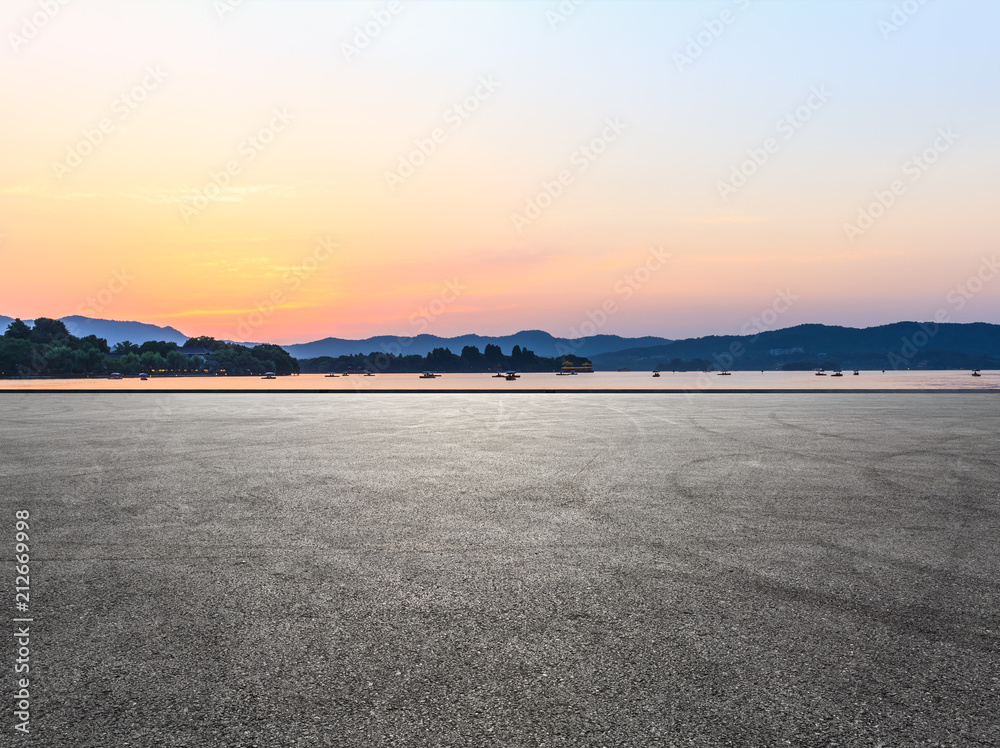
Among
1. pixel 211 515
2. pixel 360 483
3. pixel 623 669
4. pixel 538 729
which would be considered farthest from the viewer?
pixel 360 483

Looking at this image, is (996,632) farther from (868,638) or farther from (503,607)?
(503,607)

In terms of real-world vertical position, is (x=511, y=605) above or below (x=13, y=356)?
below

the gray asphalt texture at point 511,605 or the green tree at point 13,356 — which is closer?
the gray asphalt texture at point 511,605

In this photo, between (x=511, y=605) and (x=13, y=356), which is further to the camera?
(x=13, y=356)

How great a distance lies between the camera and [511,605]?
566 centimetres

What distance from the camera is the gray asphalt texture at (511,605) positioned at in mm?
3861

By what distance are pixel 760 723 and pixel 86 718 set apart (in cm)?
362

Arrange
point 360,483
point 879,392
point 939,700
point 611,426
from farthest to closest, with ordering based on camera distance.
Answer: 1. point 879,392
2. point 611,426
3. point 360,483
4. point 939,700

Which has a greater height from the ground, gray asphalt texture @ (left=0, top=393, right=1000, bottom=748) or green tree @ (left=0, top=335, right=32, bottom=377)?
green tree @ (left=0, top=335, right=32, bottom=377)

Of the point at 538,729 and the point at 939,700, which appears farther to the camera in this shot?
the point at 939,700

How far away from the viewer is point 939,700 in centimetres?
407

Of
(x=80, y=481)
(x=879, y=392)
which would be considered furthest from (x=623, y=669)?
(x=879, y=392)

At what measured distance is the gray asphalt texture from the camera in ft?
12.7

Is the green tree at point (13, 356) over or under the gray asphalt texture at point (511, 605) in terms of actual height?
over
